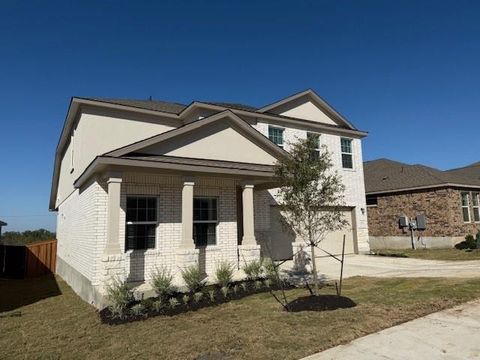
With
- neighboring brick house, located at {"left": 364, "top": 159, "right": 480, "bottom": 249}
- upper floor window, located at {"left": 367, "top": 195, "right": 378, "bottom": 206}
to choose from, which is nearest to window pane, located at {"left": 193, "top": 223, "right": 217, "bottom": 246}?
neighboring brick house, located at {"left": 364, "top": 159, "right": 480, "bottom": 249}

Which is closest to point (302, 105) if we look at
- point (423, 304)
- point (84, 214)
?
point (84, 214)

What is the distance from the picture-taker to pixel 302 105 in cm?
1939

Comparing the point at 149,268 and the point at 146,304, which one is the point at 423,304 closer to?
the point at 146,304

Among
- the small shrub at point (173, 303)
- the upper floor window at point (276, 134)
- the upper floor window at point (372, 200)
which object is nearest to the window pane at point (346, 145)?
the upper floor window at point (276, 134)

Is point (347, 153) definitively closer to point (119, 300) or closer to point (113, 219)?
point (113, 219)

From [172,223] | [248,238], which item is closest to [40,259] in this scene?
[172,223]

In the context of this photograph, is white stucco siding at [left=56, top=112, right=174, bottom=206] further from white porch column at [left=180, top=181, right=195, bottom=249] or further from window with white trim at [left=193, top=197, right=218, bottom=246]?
white porch column at [left=180, top=181, right=195, bottom=249]

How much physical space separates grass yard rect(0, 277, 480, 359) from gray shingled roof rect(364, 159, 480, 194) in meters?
13.9

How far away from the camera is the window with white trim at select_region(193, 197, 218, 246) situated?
11398 millimetres

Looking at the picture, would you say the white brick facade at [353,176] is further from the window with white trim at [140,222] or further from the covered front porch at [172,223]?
the window with white trim at [140,222]

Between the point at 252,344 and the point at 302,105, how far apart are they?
15543mm

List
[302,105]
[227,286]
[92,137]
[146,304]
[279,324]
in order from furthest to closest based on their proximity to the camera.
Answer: [302,105]
[92,137]
[227,286]
[146,304]
[279,324]

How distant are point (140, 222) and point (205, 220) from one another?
2.07m

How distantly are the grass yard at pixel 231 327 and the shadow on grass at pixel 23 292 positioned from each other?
1407mm
